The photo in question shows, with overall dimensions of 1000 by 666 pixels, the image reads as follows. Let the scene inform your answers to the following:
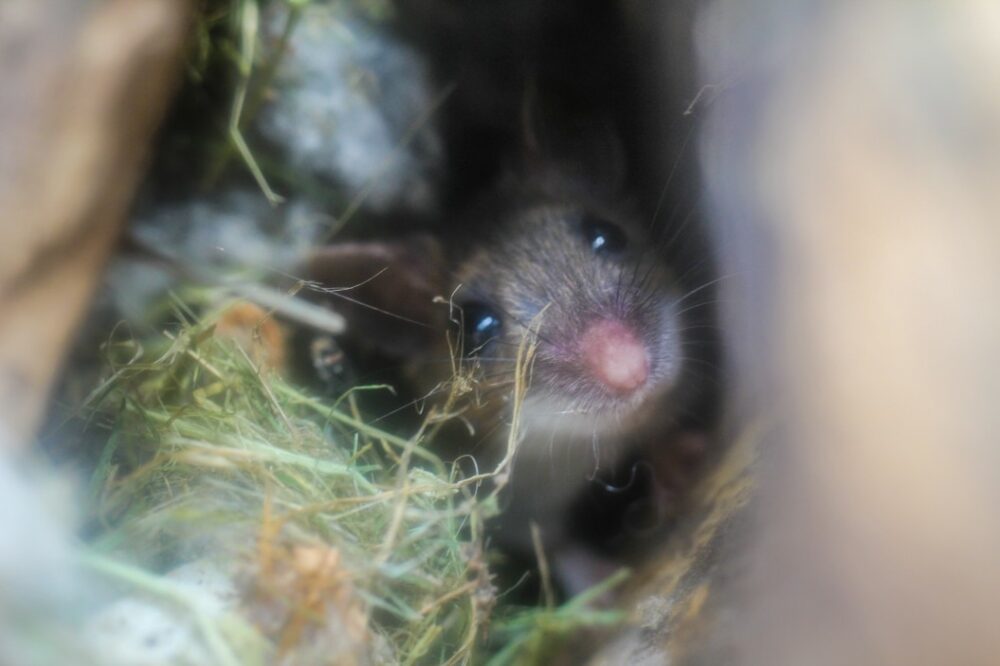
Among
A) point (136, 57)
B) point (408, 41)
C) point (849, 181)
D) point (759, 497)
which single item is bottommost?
point (759, 497)

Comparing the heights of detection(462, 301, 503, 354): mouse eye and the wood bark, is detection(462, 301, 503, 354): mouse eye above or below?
below

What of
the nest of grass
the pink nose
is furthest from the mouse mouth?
the nest of grass

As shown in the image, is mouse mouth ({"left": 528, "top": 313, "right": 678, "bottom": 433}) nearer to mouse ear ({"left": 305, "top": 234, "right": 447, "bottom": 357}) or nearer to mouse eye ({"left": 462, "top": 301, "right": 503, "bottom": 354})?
mouse eye ({"left": 462, "top": 301, "right": 503, "bottom": 354})

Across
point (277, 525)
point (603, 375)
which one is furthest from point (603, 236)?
point (277, 525)

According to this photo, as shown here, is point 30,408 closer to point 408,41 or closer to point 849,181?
point 849,181

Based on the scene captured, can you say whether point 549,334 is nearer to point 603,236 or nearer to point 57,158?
point 603,236

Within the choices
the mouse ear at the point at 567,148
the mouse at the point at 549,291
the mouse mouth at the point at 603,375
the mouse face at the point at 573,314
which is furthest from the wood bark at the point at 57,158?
the mouse ear at the point at 567,148

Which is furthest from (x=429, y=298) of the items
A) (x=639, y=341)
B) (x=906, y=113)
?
(x=906, y=113)

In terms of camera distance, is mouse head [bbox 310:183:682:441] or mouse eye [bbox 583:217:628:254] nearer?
mouse head [bbox 310:183:682:441]

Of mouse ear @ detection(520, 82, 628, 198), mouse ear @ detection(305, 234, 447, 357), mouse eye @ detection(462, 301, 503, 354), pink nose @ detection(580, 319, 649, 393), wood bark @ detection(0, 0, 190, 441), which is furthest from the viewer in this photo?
mouse ear @ detection(520, 82, 628, 198)
